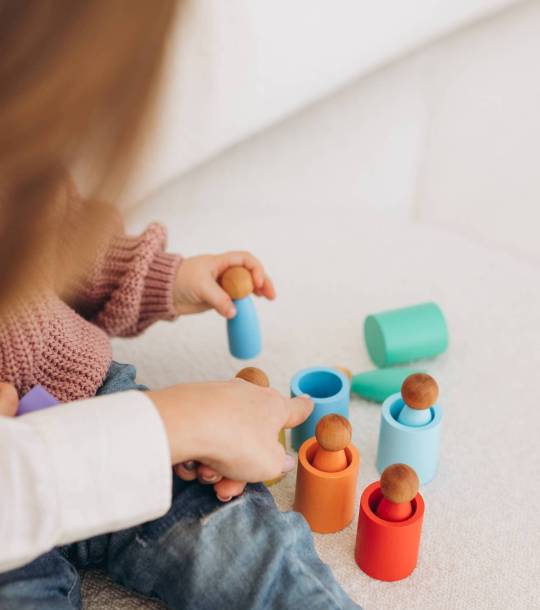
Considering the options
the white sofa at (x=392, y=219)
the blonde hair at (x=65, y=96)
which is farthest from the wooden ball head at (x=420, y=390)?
the blonde hair at (x=65, y=96)

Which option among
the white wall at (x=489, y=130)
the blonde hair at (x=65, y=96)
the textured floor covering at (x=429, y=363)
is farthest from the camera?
the white wall at (x=489, y=130)

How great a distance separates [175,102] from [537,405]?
0.52 m

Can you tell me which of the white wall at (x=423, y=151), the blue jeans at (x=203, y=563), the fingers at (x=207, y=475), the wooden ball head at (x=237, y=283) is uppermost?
the white wall at (x=423, y=151)

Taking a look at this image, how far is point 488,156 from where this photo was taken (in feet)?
3.92

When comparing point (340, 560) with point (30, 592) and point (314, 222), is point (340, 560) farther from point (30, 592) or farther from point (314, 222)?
point (314, 222)

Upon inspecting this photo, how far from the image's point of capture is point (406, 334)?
3.10ft

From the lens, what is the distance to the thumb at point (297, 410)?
Answer: 2.33ft

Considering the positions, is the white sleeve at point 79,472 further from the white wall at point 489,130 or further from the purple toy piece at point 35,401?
the white wall at point 489,130

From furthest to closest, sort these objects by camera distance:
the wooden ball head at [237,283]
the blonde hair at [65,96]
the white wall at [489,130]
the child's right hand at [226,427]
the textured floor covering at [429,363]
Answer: the white wall at [489,130] → the wooden ball head at [237,283] → the textured floor covering at [429,363] → the child's right hand at [226,427] → the blonde hair at [65,96]

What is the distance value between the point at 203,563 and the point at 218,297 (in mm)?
305

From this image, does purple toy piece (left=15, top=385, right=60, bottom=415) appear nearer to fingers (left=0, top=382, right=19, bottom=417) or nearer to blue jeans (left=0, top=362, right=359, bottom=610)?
fingers (left=0, top=382, right=19, bottom=417)

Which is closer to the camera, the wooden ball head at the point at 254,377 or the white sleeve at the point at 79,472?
the white sleeve at the point at 79,472

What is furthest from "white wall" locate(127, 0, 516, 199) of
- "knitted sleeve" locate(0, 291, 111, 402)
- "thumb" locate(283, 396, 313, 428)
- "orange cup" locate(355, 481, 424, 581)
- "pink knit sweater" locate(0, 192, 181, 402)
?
"orange cup" locate(355, 481, 424, 581)

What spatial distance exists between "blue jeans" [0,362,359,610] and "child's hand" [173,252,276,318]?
0.24 metres
